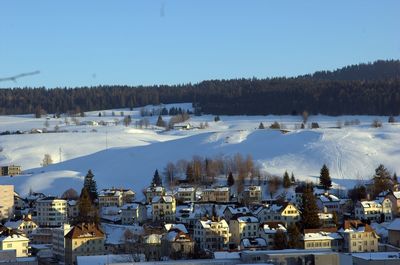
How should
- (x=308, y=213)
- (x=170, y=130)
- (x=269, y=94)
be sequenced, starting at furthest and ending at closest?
(x=269, y=94), (x=170, y=130), (x=308, y=213)

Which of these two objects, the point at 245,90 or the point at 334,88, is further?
the point at 245,90

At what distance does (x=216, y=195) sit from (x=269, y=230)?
9078 millimetres

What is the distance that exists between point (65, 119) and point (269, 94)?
19.0m

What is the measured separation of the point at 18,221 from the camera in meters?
28.1

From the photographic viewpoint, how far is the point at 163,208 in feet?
97.0

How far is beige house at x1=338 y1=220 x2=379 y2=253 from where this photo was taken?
73.2 feet

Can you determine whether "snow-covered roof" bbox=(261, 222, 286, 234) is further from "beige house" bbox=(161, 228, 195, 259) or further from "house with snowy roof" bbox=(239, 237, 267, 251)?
"beige house" bbox=(161, 228, 195, 259)

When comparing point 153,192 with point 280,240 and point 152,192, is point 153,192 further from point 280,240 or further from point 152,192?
point 280,240

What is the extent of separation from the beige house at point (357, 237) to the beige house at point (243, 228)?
3047mm

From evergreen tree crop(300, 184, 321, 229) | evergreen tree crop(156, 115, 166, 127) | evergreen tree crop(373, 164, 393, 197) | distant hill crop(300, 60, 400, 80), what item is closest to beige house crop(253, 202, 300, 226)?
evergreen tree crop(300, 184, 321, 229)

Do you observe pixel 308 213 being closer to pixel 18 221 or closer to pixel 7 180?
pixel 18 221

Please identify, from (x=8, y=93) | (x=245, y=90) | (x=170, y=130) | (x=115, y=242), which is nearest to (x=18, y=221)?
(x=115, y=242)

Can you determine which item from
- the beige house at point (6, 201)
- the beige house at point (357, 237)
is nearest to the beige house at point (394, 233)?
the beige house at point (357, 237)

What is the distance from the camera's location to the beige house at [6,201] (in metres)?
32.4
